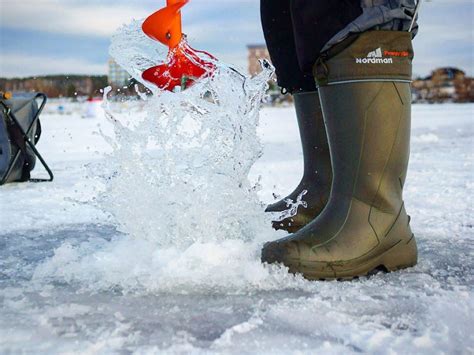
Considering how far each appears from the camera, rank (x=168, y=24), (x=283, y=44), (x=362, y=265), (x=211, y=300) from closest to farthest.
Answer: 1. (x=211, y=300)
2. (x=362, y=265)
3. (x=168, y=24)
4. (x=283, y=44)

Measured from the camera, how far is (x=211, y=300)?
1.02 m

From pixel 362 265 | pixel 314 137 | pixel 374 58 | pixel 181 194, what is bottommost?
pixel 362 265

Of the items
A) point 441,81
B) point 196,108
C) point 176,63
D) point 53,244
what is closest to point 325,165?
point 196,108

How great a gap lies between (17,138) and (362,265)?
2.40 m

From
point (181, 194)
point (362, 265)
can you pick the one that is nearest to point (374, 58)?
point (362, 265)

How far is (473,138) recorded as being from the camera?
5.78 meters

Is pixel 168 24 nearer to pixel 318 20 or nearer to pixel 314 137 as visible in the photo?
pixel 318 20

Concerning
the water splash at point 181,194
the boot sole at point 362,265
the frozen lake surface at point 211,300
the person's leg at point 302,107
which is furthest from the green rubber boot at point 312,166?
the boot sole at point 362,265

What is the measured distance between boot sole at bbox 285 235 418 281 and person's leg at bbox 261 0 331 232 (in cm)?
40

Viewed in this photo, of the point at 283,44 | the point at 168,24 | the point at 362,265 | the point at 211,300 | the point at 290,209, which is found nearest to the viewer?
the point at 211,300

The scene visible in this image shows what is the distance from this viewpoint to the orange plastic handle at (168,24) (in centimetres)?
138

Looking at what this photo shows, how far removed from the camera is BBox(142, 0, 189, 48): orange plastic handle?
1.38 metres

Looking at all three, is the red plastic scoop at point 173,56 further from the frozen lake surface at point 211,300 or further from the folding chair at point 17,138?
the folding chair at point 17,138

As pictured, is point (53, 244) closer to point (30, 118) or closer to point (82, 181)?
point (82, 181)
